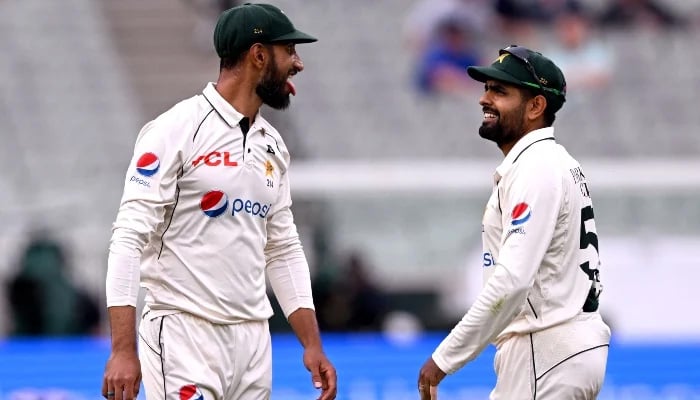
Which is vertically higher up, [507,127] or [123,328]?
[507,127]

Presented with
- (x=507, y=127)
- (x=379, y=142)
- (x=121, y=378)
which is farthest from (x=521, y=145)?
(x=379, y=142)

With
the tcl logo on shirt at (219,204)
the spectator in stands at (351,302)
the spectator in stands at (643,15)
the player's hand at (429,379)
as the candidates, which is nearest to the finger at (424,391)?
the player's hand at (429,379)

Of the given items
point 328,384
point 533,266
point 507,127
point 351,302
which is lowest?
point 351,302

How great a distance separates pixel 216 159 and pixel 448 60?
14.3 meters

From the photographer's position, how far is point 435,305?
14695mm

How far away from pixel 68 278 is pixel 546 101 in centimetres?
881

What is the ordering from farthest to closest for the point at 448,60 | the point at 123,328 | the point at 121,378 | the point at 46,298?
1. the point at 448,60
2. the point at 46,298
3. the point at 123,328
4. the point at 121,378

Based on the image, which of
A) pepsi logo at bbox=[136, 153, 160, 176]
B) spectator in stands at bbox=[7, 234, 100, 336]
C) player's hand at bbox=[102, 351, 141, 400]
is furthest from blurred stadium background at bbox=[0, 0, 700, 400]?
player's hand at bbox=[102, 351, 141, 400]

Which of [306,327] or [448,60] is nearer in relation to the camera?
[306,327]

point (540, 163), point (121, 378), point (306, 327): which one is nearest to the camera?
point (121, 378)

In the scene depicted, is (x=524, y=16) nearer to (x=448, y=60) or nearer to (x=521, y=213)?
(x=448, y=60)

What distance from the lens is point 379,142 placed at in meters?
18.4

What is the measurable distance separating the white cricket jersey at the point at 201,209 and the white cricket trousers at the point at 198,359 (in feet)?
0.16

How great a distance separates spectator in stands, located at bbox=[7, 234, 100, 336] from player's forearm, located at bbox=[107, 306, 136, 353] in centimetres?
852
